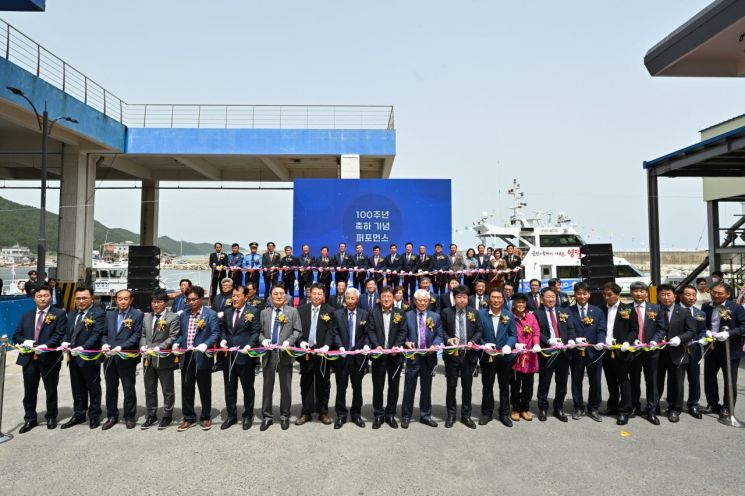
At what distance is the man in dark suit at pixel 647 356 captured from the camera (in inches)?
229

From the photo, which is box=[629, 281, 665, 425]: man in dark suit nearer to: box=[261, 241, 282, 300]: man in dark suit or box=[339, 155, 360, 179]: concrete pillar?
box=[261, 241, 282, 300]: man in dark suit

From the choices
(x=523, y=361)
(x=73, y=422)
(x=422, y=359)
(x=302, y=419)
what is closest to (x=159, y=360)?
(x=73, y=422)

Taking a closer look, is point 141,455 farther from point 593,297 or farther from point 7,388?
point 593,297

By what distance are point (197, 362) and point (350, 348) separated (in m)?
1.92

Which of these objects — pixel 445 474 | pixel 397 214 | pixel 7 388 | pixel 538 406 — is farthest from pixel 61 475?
pixel 397 214

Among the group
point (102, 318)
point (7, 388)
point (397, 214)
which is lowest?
point (7, 388)

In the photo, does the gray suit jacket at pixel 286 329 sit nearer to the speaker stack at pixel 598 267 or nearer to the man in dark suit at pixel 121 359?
the man in dark suit at pixel 121 359

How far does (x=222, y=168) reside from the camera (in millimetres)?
24922

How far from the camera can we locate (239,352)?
5629mm

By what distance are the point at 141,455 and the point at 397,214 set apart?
11200 mm

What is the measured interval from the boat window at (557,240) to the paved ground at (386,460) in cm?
1514

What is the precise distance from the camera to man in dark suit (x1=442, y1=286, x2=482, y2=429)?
18.8 ft

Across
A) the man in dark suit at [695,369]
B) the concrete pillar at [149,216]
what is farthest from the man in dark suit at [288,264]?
the concrete pillar at [149,216]

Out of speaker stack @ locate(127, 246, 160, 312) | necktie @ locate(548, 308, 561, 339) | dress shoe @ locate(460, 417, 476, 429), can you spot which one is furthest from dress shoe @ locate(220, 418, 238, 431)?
speaker stack @ locate(127, 246, 160, 312)
